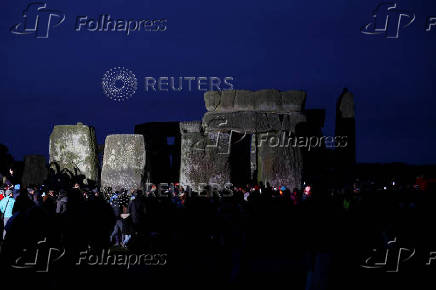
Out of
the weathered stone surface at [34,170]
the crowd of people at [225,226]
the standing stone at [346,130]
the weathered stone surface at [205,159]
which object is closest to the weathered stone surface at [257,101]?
the weathered stone surface at [205,159]

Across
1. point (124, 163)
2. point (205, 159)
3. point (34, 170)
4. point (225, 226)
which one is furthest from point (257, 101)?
point (225, 226)

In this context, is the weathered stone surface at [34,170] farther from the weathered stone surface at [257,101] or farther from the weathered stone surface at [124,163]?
the weathered stone surface at [257,101]

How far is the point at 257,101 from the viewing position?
51.6 ft

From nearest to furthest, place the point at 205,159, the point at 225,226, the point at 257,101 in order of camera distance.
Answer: the point at 225,226 < the point at 205,159 < the point at 257,101

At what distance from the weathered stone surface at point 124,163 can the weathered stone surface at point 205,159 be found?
3.33 feet

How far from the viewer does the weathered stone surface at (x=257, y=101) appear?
51.5ft

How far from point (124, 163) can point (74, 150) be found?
1.45 meters

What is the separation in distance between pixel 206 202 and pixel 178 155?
1051 centimetres

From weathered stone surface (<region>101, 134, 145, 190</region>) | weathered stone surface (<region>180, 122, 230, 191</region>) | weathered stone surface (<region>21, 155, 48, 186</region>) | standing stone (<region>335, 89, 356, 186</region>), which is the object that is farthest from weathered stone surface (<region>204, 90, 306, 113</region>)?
weathered stone surface (<region>21, 155, 48, 186</region>)

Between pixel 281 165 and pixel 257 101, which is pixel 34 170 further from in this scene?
pixel 281 165

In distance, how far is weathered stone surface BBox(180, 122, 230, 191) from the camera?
49.0ft

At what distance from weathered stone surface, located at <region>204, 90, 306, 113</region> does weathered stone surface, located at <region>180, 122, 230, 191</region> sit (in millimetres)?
861

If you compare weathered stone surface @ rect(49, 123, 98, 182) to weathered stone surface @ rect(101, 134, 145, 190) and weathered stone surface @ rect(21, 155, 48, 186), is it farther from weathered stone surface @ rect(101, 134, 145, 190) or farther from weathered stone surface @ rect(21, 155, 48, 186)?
weathered stone surface @ rect(21, 155, 48, 186)

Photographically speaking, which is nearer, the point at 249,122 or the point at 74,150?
the point at 249,122
